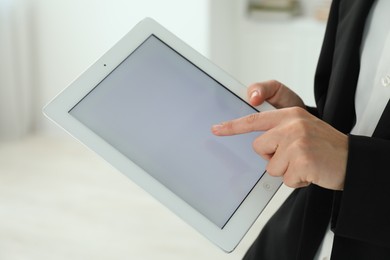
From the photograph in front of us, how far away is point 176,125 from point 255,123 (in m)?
0.16

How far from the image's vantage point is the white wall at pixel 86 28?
3.33 m

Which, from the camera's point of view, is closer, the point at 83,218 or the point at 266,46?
the point at 83,218

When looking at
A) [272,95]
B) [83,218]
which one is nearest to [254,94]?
[272,95]

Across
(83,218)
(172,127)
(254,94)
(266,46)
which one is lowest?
(83,218)

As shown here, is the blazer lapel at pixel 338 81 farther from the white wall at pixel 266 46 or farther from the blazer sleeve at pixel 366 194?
the white wall at pixel 266 46

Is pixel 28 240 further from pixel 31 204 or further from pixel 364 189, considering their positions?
pixel 364 189

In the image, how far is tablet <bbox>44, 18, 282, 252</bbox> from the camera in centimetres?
73

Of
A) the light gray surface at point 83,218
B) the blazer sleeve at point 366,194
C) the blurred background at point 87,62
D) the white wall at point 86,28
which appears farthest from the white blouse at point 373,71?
the white wall at point 86,28

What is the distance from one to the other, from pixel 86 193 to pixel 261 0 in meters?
1.72

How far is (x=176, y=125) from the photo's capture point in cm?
77

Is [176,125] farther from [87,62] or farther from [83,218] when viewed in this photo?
[87,62]

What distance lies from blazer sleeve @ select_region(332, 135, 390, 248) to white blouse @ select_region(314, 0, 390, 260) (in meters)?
0.11

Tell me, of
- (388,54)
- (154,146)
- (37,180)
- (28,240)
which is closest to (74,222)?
(28,240)

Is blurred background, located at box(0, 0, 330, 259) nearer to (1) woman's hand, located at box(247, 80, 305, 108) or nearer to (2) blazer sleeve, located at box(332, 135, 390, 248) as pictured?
(1) woman's hand, located at box(247, 80, 305, 108)
